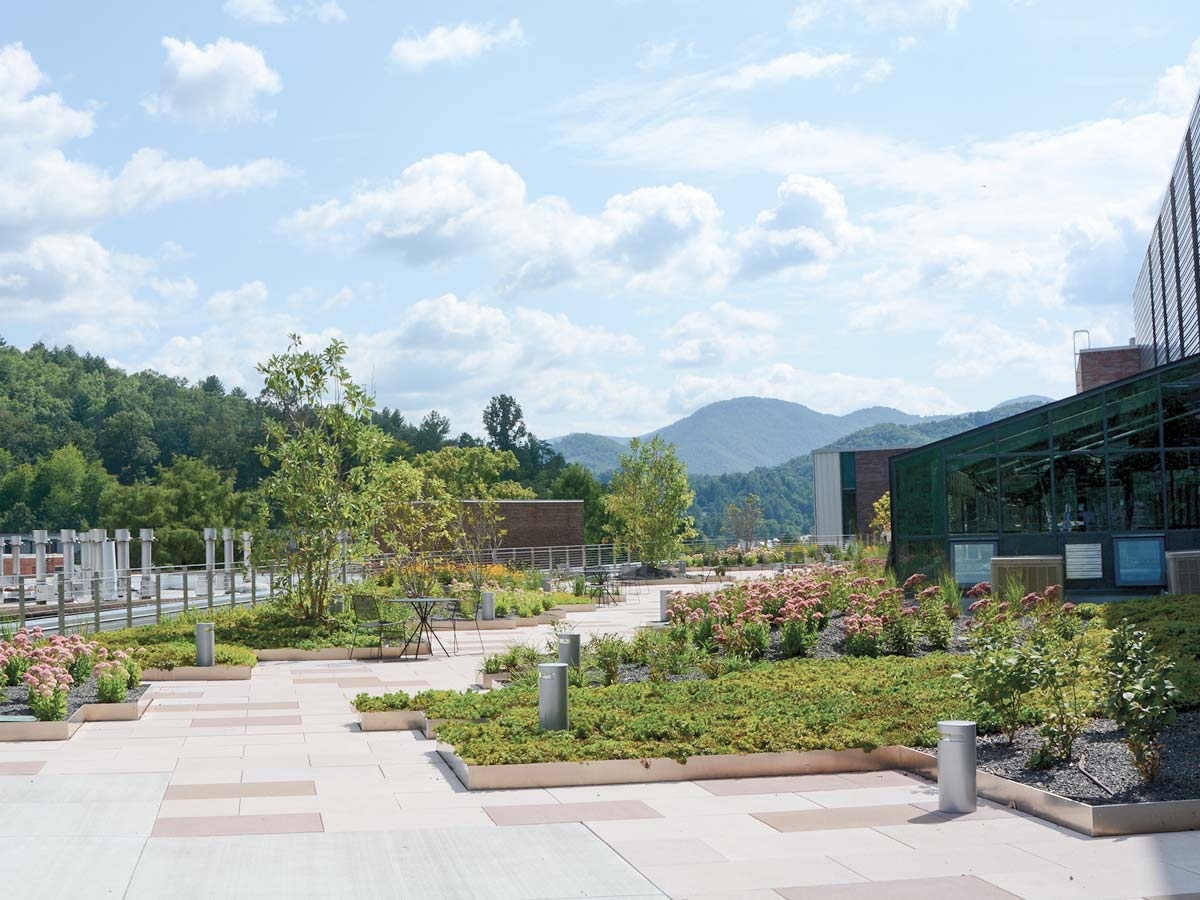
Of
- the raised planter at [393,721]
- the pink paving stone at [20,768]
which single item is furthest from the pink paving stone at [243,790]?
the raised planter at [393,721]

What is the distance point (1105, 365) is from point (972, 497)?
28.9m

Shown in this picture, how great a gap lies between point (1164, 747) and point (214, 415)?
113540 mm

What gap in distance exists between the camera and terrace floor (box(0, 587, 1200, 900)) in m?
6.61

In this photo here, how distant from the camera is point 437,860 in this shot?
7199 millimetres

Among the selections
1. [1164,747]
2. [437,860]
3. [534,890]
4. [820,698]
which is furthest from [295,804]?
[1164,747]

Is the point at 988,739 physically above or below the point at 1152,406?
below

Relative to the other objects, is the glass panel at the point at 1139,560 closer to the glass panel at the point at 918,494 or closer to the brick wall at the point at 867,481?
the glass panel at the point at 918,494

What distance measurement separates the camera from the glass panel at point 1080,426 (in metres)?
24.9

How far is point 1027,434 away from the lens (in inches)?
987

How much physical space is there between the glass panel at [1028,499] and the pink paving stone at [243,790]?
18.6 metres

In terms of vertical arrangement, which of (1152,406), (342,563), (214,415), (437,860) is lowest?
(437,860)

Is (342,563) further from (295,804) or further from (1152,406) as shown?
(1152,406)

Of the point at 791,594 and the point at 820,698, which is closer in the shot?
the point at 820,698

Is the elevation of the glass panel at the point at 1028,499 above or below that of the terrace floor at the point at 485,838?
above
